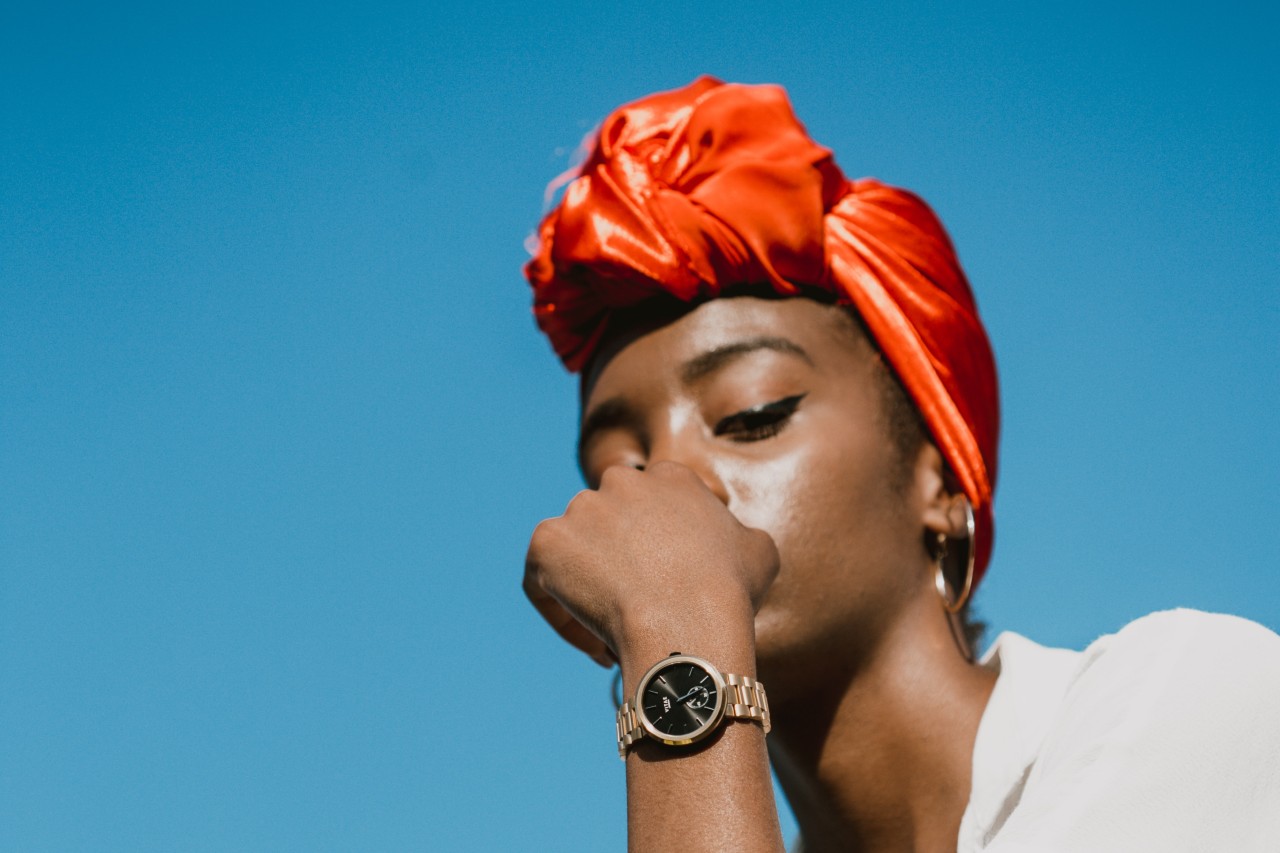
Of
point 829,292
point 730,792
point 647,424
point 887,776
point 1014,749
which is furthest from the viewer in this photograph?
point 829,292

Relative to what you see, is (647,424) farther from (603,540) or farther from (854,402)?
(603,540)

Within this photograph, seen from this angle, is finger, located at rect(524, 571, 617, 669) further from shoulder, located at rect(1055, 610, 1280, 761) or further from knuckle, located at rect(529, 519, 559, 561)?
shoulder, located at rect(1055, 610, 1280, 761)

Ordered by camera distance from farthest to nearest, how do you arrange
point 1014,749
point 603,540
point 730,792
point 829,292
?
point 829,292
point 1014,749
point 603,540
point 730,792

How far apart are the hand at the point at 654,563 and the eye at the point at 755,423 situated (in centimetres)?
37

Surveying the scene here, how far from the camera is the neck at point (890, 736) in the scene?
10.6 ft

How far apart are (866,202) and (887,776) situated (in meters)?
1.63

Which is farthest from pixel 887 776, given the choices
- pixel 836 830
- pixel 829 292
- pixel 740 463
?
pixel 829 292

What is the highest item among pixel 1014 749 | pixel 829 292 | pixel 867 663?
pixel 829 292

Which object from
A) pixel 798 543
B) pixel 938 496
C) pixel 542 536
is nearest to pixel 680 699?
pixel 542 536

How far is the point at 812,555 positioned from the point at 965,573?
731 millimetres

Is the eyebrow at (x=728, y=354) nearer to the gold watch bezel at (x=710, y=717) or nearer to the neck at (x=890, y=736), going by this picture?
the neck at (x=890, y=736)

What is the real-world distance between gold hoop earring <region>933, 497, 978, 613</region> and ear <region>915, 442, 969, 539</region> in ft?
0.05

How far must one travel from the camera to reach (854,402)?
3.59 m

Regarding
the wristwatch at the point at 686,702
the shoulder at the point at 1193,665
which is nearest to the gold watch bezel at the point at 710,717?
the wristwatch at the point at 686,702
